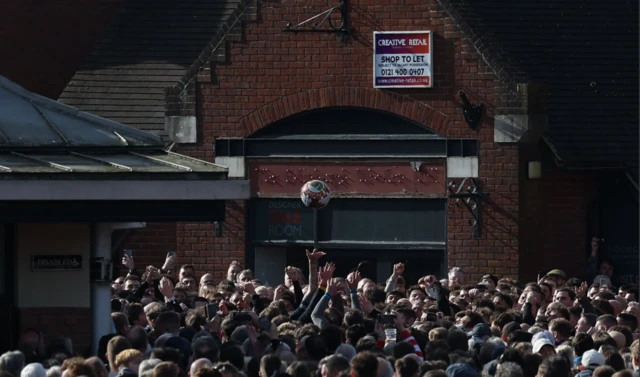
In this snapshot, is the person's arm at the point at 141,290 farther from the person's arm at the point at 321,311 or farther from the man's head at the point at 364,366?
the man's head at the point at 364,366

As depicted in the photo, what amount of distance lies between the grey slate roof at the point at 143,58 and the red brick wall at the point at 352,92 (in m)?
1.92

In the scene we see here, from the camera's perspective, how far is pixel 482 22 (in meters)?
25.0

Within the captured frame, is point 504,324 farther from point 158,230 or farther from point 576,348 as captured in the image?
point 158,230

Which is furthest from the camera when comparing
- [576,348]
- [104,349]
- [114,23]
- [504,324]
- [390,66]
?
[114,23]

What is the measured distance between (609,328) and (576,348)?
1335 mm

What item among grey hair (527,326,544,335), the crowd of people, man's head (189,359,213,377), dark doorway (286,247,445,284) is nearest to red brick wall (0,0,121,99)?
dark doorway (286,247,445,284)

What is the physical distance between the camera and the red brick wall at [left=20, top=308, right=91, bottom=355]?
46.6 ft

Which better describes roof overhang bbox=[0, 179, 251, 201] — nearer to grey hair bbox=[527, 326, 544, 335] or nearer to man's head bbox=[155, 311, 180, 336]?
man's head bbox=[155, 311, 180, 336]

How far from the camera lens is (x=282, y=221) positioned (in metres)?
23.8

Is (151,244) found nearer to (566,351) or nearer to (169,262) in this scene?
(169,262)

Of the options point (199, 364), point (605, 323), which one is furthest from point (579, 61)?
point (199, 364)

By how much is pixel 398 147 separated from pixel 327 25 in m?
2.08

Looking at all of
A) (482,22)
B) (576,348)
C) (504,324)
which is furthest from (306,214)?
(576,348)

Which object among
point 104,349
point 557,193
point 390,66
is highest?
point 390,66
